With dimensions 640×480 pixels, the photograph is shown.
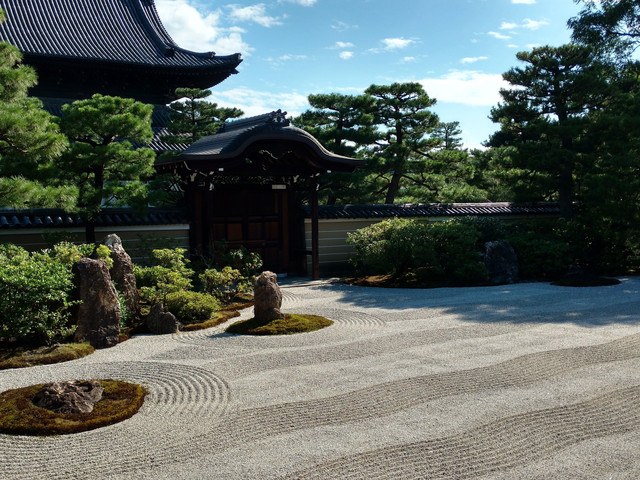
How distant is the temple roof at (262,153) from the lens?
464 inches

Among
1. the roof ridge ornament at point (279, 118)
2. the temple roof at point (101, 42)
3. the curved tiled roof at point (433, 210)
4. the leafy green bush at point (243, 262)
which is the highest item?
the temple roof at point (101, 42)

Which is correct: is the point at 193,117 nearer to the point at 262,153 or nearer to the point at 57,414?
the point at 262,153

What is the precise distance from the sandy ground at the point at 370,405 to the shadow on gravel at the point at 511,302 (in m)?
0.33

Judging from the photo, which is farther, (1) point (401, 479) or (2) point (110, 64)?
(2) point (110, 64)

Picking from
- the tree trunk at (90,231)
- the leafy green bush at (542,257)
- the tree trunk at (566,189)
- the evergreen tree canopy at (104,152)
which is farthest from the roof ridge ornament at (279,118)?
the tree trunk at (566,189)

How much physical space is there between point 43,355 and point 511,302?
7317 mm

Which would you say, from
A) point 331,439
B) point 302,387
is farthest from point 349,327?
point 331,439

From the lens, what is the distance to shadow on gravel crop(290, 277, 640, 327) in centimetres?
860

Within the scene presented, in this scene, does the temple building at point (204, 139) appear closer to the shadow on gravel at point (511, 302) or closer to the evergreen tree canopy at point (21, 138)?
the shadow on gravel at point (511, 302)

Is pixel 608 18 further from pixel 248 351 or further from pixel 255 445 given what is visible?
pixel 255 445

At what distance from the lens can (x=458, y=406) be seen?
15.6 ft

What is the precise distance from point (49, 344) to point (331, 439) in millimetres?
4316

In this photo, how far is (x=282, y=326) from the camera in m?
7.93

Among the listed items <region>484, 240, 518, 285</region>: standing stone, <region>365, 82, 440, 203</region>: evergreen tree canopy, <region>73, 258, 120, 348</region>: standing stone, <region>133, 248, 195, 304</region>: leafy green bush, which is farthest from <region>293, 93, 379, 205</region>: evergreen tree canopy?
<region>73, 258, 120, 348</region>: standing stone
